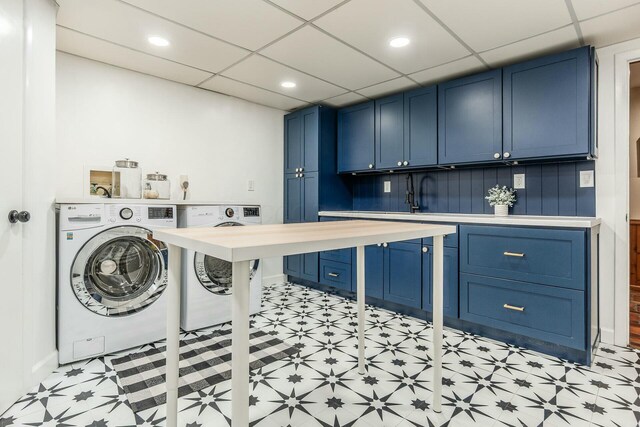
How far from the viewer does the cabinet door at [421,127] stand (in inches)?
123

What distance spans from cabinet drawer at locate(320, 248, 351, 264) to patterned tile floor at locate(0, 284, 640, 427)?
1.09 m

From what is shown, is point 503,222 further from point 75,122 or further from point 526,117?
point 75,122

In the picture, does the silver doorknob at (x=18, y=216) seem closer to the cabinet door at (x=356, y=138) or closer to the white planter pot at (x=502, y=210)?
the cabinet door at (x=356, y=138)

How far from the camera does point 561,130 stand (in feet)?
7.89

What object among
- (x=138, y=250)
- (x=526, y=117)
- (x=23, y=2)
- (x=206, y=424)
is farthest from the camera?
(x=526, y=117)

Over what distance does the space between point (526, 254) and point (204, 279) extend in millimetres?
2396

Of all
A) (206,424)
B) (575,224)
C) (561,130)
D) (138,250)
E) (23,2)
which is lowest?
(206,424)

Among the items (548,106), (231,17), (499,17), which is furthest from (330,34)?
(548,106)

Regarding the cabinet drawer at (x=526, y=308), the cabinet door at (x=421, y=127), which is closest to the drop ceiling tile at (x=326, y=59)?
the cabinet door at (x=421, y=127)

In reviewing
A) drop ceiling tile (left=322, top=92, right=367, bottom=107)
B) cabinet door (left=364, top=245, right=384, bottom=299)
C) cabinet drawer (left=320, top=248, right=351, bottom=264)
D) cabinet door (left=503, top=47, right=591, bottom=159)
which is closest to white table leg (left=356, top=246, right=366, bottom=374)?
cabinet door (left=364, top=245, right=384, bottom=299)

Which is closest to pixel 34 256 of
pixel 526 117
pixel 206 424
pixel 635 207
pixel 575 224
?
pixel 206 424

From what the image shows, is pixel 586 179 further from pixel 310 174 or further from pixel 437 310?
pixel 310 174

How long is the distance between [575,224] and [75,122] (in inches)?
146

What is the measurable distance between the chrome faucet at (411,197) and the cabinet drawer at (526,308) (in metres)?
1.09
